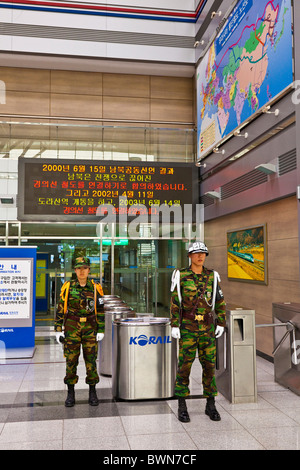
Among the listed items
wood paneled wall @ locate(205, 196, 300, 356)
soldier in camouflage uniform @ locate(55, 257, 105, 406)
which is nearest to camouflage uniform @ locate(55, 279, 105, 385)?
soldier in camouflage uniform @ locate(55, 257, 105, 406)

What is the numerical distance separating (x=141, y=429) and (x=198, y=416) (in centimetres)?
72

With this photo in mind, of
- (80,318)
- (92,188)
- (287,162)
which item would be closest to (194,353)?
(80,318)

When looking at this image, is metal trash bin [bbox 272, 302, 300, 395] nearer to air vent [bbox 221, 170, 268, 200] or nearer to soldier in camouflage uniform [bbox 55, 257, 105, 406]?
soldier in camouflage uniform [bbox 55, 257, 105, 406]

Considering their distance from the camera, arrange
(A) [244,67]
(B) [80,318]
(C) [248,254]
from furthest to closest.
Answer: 1. (C) [248,254]
2. (A) [244,67]
3. (B) [80,318]

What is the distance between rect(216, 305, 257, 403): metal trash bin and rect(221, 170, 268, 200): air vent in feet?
9.83

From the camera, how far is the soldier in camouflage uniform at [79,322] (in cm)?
466

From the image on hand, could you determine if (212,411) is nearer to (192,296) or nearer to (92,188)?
(192,296)

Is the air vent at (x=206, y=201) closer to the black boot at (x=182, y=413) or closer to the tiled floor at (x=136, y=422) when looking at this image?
the tiled floor at (x=136, y=422)

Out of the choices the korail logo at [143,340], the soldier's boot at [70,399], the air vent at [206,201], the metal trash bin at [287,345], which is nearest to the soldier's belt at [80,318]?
the korail logo at [143,340]

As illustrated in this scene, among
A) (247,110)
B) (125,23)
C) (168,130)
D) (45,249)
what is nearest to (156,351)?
(247,110)

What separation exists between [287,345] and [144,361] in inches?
74.0

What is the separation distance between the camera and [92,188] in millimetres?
9750

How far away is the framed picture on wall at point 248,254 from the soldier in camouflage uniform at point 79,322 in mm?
3524

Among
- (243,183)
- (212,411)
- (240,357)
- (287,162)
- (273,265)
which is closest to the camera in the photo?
(212,411)
